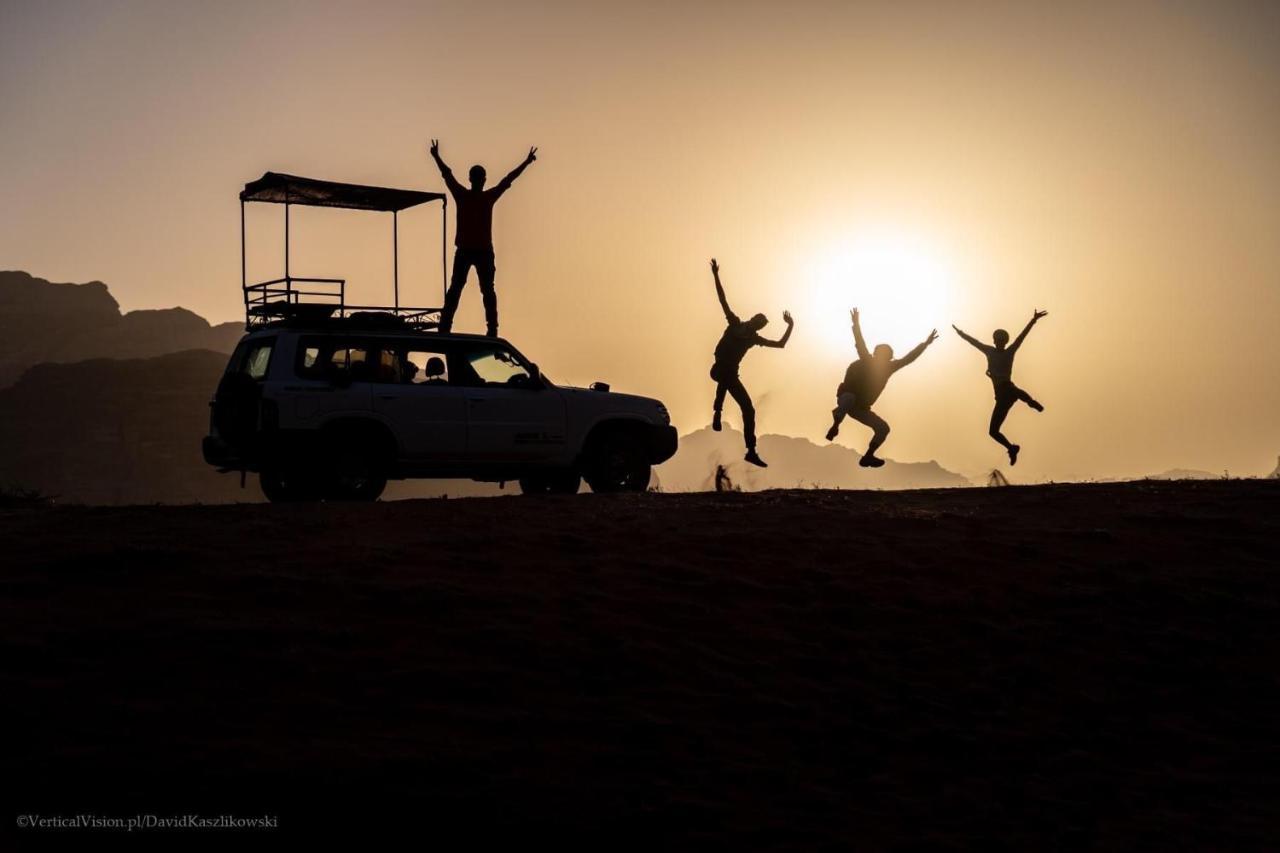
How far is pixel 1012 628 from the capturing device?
11.6 m

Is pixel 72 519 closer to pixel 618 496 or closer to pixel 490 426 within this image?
pixel 490 426

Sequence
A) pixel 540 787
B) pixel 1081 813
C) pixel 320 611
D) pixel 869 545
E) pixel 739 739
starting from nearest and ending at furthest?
pixel 540 787 → pixel 1081 813 → pixel 739 739 → pixel 320 611 → pixel 869 545

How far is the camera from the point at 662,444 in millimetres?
18562

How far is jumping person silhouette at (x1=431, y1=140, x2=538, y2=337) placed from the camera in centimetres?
1925

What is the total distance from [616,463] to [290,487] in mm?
4135

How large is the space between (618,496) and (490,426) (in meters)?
1.72

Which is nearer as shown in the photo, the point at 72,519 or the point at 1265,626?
the point at 1265,626

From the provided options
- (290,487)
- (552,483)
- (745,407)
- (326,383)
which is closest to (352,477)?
(290,487)

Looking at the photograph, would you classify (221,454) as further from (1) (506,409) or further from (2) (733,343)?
(2) (733,343)

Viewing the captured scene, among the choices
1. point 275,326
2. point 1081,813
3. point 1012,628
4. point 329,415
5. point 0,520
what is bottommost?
point 1081,813

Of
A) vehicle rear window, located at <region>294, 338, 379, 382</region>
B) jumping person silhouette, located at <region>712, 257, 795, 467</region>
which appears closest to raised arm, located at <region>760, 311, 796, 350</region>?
jumping person silhouette, located at <region>712, 257, 795, 467</region>

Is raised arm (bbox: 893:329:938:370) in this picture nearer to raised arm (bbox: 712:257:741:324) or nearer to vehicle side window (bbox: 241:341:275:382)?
raised arm (bbox: 712:257:741:324)

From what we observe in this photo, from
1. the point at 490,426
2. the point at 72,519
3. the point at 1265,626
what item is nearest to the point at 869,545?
the point at 1265,626

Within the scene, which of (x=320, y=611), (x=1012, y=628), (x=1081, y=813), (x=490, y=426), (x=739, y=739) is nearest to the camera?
(x=1081, y=813)
